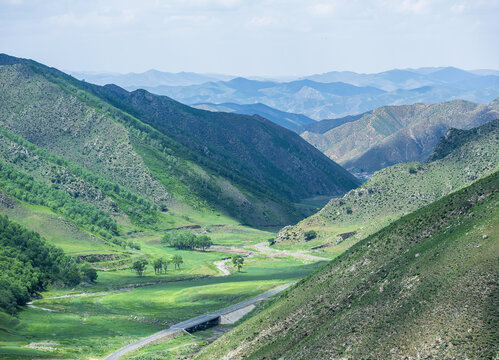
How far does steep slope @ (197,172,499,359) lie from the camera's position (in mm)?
70938

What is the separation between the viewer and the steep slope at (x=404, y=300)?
2793 inches

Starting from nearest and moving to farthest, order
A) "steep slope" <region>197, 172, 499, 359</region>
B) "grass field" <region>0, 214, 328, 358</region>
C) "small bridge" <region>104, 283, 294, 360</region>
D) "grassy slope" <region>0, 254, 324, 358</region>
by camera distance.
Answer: "steep slope" <region>197, 172, 499, 359</region>, "grass field" <region>0, 214, 328, 358</region>, "small bridge" <region>104, 283, 294, 360</region>, "grassy slope" <region>0, 254, 324, 358</region>

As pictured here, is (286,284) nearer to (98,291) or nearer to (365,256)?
(98,291)

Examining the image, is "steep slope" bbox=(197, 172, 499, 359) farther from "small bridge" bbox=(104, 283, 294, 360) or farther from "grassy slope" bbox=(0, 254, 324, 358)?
"grassy slope" bbox=(0, 254, 324, 358)

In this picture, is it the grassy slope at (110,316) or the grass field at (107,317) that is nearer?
the grass field at (107,317)

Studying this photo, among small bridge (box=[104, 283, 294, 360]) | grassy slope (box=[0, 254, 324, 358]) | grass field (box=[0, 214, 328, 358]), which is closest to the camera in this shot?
grass field (box=[0, 214, 328, 358])

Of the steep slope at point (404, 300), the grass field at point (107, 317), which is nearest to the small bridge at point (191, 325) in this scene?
the grass field at point (107, 317)

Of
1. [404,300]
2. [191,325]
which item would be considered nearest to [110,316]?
[191,325]

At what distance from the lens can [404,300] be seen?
8056 cm

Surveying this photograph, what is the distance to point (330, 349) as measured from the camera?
3095 inches

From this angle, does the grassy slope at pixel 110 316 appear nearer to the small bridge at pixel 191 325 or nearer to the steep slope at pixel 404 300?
the small bridge at pixel 191 325

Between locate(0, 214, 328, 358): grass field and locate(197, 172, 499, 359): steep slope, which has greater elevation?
locate(197, 172, 499, 359): steep slope

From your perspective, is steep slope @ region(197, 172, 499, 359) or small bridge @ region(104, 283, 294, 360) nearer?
steep slope @ region(197, 172, 499, 359)

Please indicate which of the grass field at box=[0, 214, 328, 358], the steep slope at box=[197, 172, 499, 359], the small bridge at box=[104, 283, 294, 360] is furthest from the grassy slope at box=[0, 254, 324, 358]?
the steep slope at box=[197, 172, 499, 359]
